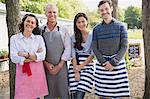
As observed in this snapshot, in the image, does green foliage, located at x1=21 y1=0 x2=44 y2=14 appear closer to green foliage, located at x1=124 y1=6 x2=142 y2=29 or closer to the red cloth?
the red cloth

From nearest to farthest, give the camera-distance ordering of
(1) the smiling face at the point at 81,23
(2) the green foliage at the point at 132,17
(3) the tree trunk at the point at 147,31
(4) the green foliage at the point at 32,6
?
(1) the smiling face at the point at 81,23 → (3) the tree trunk at the point at 147,31 → (4) the green foliage at the point at 32,6 → (2) the green foliage at the point at 132,17

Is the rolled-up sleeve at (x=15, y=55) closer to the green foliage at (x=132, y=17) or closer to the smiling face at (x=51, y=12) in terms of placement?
the smiling face at (x=51, y=12)

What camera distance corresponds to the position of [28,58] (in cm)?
485

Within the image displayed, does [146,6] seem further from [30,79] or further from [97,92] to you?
[30,79]

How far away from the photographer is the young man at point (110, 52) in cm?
493

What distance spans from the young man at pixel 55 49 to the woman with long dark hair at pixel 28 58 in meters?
0.16

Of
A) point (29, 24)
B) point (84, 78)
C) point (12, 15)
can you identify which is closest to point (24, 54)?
point (29, 24)

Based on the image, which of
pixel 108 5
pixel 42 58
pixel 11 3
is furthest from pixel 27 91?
pixel 11 3

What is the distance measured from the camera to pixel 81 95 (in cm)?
515

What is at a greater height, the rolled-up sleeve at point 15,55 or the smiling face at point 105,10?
the smiling face at point 105,10

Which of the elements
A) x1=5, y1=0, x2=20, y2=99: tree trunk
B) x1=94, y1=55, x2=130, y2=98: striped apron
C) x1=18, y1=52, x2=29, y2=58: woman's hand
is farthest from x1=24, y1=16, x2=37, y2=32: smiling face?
x1=5, y1=0, x2=20, y2=99: tree trunk

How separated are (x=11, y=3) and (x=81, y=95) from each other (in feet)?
9.35

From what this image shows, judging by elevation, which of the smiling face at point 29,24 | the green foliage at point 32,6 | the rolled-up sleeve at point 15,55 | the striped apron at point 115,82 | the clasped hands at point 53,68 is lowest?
the striped apron at point 115,82

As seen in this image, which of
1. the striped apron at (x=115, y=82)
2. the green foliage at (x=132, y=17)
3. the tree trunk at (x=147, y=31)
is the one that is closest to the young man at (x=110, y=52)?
the striped apron at (x=115, y=82)
